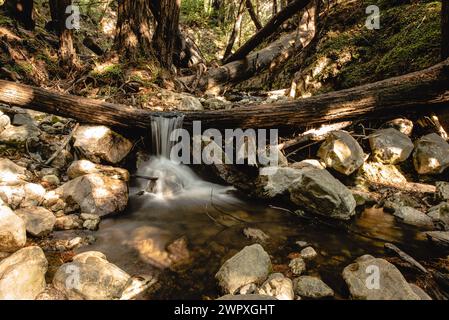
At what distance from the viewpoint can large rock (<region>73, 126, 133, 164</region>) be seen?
4.55m

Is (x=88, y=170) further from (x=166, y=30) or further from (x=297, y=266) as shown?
(x=166, y=30)

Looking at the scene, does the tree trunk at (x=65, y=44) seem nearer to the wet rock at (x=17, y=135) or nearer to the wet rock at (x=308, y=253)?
the wet rock at (x=17, y=135)

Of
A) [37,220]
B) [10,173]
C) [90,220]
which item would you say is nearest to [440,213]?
[90,220]

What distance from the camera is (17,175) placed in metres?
3.88

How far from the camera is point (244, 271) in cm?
254

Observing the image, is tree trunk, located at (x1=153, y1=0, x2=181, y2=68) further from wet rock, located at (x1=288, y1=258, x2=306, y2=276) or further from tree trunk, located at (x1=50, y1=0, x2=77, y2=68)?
wet rock, located at (x1=288, y1=258, x2=306, y2=276)

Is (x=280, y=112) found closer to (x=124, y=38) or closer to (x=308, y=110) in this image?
(x=308, y=110)

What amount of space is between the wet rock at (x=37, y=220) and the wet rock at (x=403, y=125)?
217 inches

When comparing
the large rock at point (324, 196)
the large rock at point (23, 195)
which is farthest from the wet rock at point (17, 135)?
the large rock at point (324, 196)

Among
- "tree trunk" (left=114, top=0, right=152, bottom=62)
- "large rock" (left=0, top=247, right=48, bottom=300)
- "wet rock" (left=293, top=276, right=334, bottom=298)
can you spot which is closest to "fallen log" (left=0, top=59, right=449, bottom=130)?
"large rock" (left=0, top=247, right=48, bottom=300)

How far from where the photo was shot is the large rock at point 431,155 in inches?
178

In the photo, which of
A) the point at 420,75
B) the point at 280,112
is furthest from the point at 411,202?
the point at 280,112
